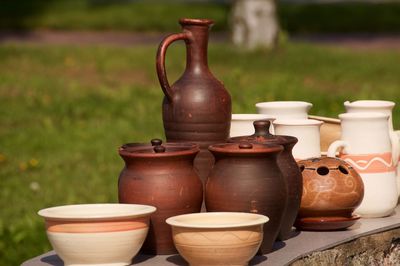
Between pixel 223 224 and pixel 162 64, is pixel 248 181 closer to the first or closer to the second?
pixel 223 224

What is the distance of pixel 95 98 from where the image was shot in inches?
460

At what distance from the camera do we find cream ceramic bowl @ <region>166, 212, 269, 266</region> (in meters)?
3.39

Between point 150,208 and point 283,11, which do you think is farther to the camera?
point 283,11

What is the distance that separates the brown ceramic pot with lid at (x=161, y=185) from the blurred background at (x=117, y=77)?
2.46 meters

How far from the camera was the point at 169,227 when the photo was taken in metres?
3.75

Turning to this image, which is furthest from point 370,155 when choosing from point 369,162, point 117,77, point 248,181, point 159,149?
point 117,77

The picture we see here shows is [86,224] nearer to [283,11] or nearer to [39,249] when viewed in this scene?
[39,249]

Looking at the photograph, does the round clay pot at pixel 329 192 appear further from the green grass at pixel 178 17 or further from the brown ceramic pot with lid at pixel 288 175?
the green grass at pixel 178 17

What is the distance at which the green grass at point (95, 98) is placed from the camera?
7.55m

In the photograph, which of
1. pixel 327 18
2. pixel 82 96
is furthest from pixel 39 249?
pixel 327 18

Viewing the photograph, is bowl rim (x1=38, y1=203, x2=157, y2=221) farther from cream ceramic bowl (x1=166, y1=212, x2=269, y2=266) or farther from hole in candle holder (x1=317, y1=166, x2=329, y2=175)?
hole in candle holder (x1=317, y1=166, x2=329, y2=175)

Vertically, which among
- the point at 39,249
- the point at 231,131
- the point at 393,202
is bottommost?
the point at 39,249

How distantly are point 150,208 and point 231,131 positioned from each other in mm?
1040

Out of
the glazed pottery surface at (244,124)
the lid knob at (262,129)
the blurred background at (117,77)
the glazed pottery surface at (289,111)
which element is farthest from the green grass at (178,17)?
the lid knob at (262,129)
